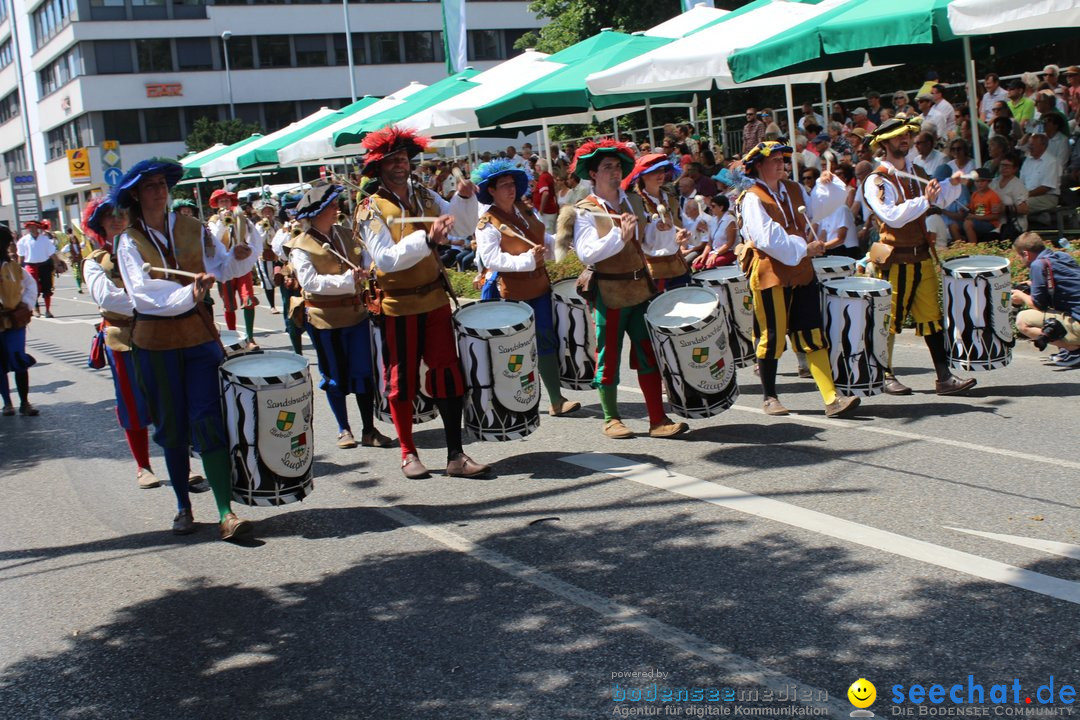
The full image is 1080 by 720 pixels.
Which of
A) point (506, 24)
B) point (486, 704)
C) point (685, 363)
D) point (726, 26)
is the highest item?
point (506, 24)

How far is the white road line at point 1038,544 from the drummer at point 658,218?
3561 mm

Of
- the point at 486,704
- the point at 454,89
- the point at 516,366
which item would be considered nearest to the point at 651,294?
the point at 516,366

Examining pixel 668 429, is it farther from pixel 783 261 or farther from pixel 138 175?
pixel 138 175

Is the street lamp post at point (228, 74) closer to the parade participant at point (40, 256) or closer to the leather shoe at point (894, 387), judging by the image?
the parade participant at point (40, 256)

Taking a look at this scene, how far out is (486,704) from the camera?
409 cm

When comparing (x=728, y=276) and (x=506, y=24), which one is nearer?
(x=728, y=276)

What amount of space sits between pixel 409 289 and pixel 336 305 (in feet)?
4.51

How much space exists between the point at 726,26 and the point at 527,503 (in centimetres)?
977

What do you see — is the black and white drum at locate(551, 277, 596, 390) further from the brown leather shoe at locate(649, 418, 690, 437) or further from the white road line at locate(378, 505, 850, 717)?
the white road line at locate(378, 505, 850, 717)

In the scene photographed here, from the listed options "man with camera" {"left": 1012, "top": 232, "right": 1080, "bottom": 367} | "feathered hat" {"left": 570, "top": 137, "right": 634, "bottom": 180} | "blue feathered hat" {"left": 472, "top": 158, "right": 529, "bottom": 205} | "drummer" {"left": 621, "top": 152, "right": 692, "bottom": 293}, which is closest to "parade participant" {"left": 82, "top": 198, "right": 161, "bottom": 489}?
"blue feathered hat" {"left": 472, "top": 158, "right": 529, "bottom": 205}

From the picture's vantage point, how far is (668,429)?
8039 millimetres

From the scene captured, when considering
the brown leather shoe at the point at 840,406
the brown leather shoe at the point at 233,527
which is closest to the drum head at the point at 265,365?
the brown leather shoe at the point at 233,527

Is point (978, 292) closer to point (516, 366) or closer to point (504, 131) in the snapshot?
point (516, 366)

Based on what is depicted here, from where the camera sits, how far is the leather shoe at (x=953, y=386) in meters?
8.71
